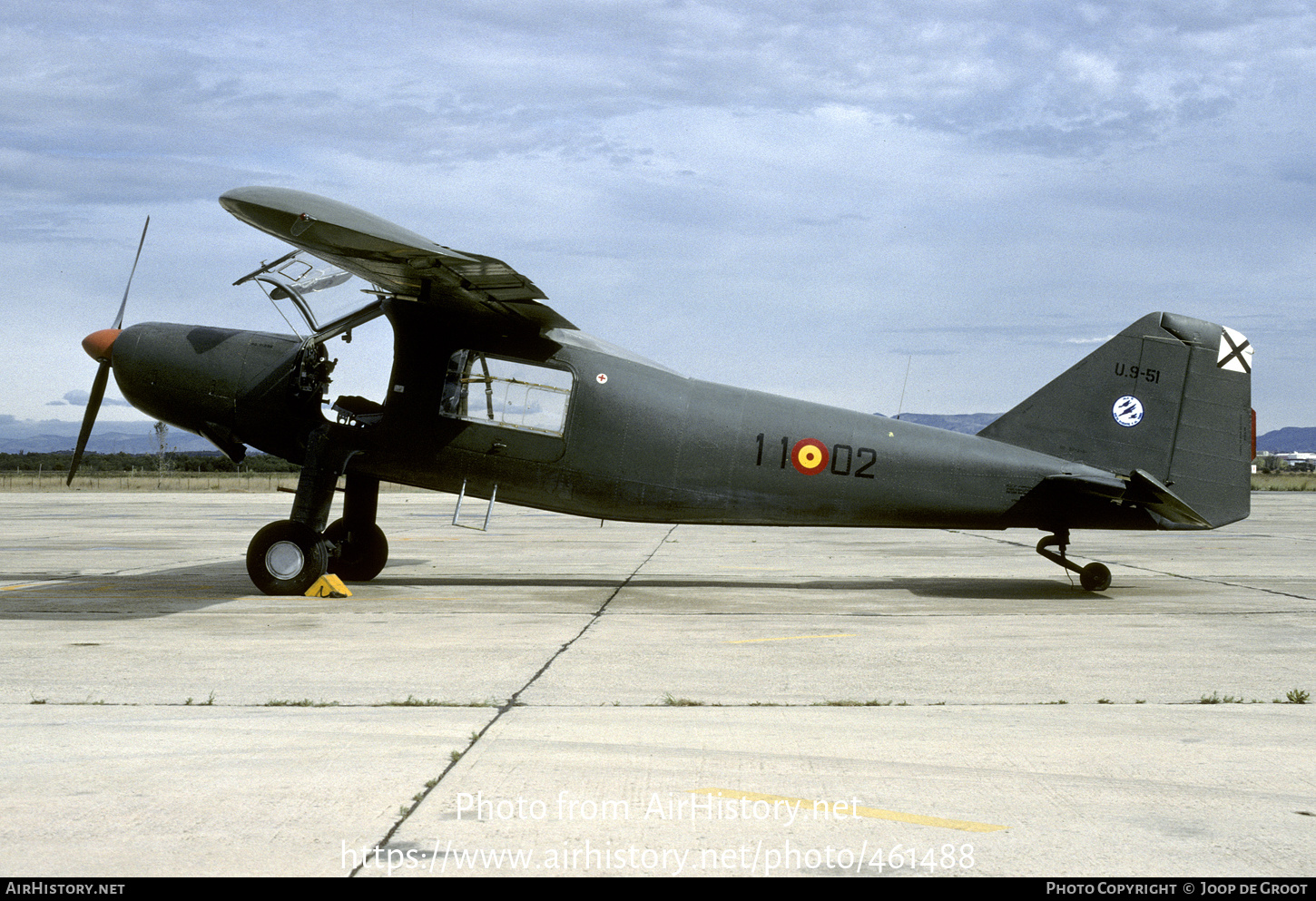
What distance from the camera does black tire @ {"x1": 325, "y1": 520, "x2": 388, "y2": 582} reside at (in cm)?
1228

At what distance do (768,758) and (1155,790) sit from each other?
5.20 ft

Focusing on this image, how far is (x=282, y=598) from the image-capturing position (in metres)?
10.7

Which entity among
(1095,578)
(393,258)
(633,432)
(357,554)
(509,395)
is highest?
(393,258)

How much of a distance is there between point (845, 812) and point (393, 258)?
7.28 meters

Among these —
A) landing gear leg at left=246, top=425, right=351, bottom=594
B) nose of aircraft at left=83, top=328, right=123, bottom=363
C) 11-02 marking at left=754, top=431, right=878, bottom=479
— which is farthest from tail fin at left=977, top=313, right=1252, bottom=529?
nose of aircraft at left=83, top=328, right=123, bottom=363

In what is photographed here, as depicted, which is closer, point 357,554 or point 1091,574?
point 1091,574

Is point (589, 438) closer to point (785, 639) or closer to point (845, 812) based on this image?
point (785, 639)

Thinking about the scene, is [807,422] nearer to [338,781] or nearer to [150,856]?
[338,781]

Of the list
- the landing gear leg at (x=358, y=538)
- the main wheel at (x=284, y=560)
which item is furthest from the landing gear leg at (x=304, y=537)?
the landing gear leg at (x=358, y=538)

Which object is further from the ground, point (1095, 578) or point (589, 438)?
point (589, 438)

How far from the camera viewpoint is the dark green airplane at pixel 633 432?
438 inches

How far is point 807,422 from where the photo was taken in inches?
453

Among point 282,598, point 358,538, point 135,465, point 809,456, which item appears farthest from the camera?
point 135,465

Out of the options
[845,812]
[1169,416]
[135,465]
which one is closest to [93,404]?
[845,812]
